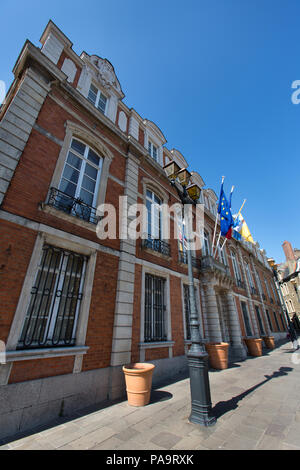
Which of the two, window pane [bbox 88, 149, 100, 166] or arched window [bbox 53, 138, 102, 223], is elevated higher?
window pane [bbox 88, 149, 100, 166]

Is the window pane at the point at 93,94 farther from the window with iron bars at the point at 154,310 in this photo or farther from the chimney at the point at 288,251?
the chimney at the point at 288,251

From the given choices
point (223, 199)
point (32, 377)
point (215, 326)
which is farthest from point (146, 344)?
point (223, 199)

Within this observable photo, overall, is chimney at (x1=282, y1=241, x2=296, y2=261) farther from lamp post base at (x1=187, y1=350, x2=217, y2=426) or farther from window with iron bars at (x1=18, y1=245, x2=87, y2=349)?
window with iron bars at (x1=18, y1=245, x2=87, y2=349)

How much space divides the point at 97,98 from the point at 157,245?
6.56m

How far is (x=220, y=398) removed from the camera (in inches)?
189

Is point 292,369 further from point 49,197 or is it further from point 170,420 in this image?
point 49,197

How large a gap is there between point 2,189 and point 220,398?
7.05 m

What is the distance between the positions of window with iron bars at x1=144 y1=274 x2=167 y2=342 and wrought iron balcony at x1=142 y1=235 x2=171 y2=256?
114 cm

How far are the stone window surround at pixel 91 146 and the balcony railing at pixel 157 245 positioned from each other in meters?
2.36

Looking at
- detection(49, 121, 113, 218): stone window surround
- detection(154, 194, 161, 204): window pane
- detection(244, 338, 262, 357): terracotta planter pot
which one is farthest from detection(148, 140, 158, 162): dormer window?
detection(244, 338, 262, 357): terracotta planter pot

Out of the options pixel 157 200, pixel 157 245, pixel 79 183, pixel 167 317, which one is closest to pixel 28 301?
pixel 79 183

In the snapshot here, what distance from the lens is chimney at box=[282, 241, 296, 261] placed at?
36.6 metres

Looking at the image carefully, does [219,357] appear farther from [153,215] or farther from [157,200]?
[157,200]

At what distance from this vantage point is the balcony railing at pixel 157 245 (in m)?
7.79
